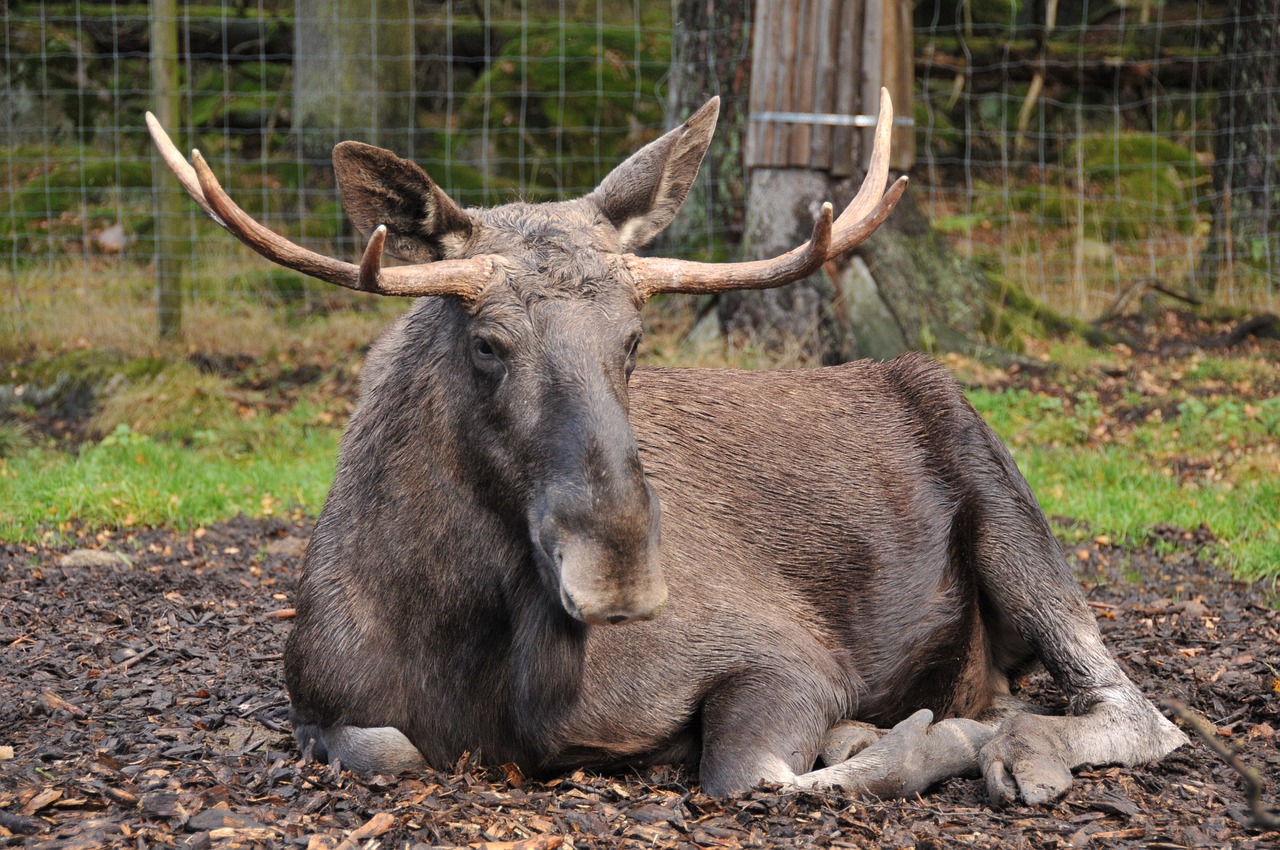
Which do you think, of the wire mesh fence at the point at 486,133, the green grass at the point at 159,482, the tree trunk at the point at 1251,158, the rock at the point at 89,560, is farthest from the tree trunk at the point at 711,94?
the rock at the point at 89,560

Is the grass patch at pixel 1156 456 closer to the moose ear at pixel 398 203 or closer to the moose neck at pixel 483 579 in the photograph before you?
the moose neck at pixel 483 579

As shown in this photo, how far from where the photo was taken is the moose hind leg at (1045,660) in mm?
3906

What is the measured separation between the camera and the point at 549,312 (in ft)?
11.8

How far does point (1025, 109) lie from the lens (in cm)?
1584

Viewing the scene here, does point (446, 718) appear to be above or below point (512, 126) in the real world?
below

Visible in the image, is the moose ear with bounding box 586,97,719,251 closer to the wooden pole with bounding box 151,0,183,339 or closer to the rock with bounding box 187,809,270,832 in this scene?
the rock with bounding box 187,809,270,832

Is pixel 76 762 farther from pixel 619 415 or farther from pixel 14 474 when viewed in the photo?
pixel 14 474

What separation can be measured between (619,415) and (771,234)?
5.69 m

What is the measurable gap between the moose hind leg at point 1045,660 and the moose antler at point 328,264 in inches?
81.8

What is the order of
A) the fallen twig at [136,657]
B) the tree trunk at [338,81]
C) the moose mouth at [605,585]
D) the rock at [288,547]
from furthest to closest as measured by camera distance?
the tree trunk at [338,81], the rock at [288,547], the fallen twig at [136,657], the moose mouth at [605,585]

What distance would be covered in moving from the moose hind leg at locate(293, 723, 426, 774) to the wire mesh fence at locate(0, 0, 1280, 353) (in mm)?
6467

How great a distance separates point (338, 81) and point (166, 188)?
297 cm

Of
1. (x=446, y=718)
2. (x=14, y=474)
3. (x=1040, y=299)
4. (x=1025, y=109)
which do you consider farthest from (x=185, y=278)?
(x=1025, y=109)

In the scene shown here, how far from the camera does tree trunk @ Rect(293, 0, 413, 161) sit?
12227mm
